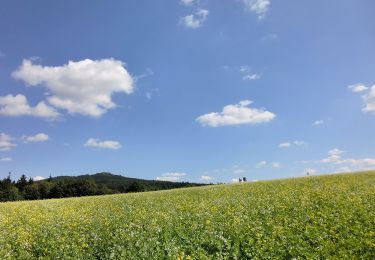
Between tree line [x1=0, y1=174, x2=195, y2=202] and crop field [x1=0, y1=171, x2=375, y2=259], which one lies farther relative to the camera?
tree line [x1=0, y1=174, x2=195, y2=202]

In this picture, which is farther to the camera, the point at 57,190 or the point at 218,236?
the point at 57,190

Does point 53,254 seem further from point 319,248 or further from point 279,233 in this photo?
point 319,248

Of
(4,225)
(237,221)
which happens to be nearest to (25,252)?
(4,225)

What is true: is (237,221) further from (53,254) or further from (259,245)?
(53,254)

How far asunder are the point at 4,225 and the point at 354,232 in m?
22.4

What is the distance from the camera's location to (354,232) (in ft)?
51.6

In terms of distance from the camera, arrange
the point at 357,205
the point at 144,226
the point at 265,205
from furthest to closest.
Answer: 1. the point at 265,205
2. the point at 357,205
3. the point at 144,226

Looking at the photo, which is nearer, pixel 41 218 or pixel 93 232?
pixel 93 232

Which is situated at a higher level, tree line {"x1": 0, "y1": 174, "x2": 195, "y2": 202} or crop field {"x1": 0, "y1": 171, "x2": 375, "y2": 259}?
tree line {"x1": 0, "y1": 174, "x2": 195, "y2": 202}

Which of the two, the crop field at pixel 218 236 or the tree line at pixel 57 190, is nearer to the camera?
the crop field at pixel 218 236

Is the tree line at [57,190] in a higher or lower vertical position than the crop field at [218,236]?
higher

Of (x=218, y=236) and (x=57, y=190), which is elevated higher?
(x=57, y=190)

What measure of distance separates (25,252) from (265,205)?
14853 mm

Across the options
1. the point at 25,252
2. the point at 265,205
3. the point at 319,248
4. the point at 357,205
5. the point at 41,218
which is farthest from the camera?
the point at 41,218
